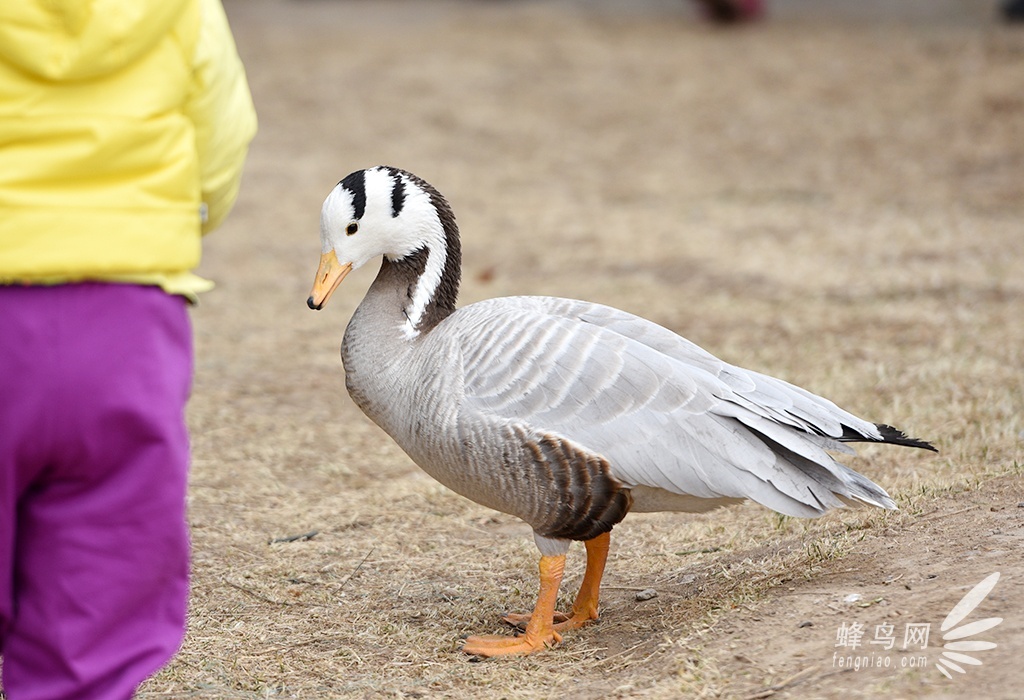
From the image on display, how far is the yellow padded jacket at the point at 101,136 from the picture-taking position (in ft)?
6.74

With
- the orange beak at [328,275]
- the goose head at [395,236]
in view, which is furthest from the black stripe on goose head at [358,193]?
the orange beak at [328,275]

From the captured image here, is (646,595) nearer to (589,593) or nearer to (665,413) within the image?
(589,593)

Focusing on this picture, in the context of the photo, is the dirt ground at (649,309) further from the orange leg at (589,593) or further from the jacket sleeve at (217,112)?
the jacket sleeve at (217,112)

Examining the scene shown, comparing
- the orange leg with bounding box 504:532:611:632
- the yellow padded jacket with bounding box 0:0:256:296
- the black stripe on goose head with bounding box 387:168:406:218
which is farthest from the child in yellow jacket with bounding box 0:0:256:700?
the orange leg with bounding box 504:532:611:632

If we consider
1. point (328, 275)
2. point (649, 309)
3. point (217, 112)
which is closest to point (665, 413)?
point (328, 275)

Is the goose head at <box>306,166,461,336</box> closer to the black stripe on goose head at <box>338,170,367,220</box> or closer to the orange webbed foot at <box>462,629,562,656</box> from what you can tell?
the black stripe on goose head at <box>338,170,367,220</box>

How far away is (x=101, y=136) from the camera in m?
2.09

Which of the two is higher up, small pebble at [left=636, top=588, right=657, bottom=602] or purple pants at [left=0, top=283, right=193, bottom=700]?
purple pants at [left=0, top=283, right=193, bottom=700]

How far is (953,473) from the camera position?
4.20m

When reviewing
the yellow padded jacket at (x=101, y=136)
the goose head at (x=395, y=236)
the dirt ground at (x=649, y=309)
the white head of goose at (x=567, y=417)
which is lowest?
the dirt ground at (x=649, y=309)

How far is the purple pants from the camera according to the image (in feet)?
6.87

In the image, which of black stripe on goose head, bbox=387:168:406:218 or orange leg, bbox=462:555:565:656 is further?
Result: black stripe on goose head, bbox=387:168:406:218

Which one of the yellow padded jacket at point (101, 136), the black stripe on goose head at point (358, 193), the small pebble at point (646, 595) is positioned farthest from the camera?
the small pebble at point (646, 595)

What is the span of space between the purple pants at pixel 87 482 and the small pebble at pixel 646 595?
1747mm
